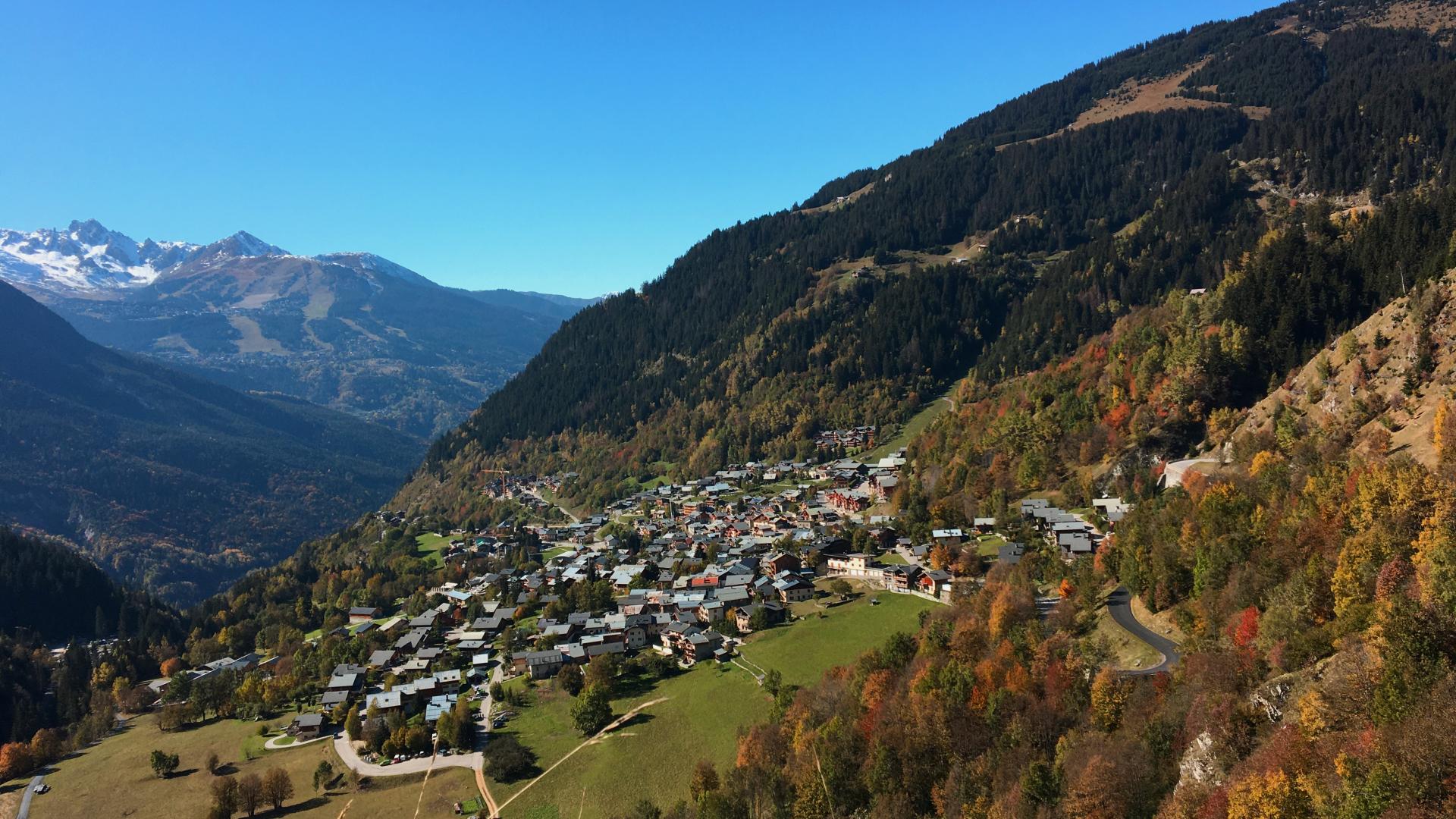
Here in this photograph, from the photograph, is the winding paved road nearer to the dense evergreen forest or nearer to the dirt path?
the dirt path

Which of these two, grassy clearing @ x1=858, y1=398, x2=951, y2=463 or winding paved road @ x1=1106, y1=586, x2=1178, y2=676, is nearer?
winding paved road @ x1=1106, y1=586, x2=1178, y2=676

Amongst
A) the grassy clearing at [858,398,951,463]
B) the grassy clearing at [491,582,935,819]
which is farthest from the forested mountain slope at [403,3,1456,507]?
the grassy clearing at [491,582,935,819]

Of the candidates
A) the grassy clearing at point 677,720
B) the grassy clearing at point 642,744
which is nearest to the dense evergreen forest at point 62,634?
the grassy clearing at point 642,744

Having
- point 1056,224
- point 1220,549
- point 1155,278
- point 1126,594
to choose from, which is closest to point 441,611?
point 1126,594

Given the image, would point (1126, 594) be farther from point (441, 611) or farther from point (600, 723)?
point (441, 611)

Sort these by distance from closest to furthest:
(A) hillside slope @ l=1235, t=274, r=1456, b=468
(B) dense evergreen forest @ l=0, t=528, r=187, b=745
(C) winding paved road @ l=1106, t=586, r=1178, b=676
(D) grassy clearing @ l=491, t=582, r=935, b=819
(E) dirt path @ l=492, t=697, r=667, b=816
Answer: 1. (C) winding paved road @ l=1106, t=586, r=1178, b=676
2. (A) hillside slope @ l=1235, t=274, r=1456, b=468
3. (D) grassy clearing @ l=491, t=582, r=935, b=819
4. (E) dirt path @ l=492, t=697, r=667, b=816
5. (B) dense evergreen forest @ l=0, t=528, r=187, b=745

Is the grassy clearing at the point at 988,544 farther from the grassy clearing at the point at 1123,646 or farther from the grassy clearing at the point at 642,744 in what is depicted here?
the grassy clearing at the point at 642,744
